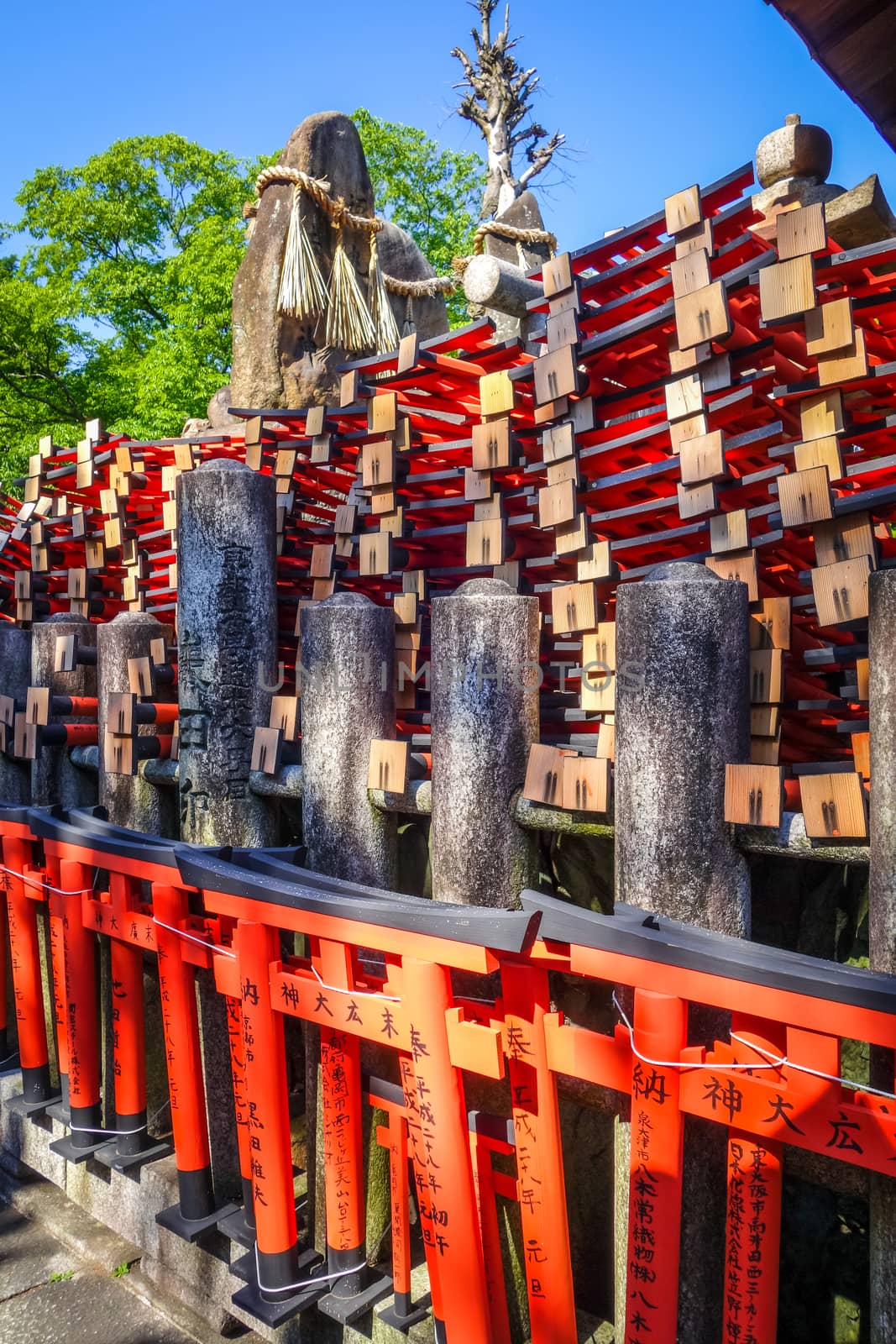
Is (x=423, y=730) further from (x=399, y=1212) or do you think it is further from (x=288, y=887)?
(x=399, y=1212)

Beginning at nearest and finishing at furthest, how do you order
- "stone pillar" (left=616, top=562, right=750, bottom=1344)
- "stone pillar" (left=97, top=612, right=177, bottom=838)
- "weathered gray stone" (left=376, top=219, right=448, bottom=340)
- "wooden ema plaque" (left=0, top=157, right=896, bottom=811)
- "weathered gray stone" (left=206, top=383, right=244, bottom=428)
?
Answer: "stone pillar" (left=616, top=562, right=750, bottom=1344) → "wooden ema plaque" (left=0, top=157, right=896, bottom=811) → "stone pillar" (left=97, top=612, right=177, bottom=838) → "weathered gray stone" (left=206, top=383, right=244, bottom=428) → "weathered gray stone" (left=376, top=219, right=448, bottom=340)

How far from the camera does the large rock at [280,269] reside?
23.6 ft

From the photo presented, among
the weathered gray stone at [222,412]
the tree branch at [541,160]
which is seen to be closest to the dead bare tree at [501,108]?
the tree branch at [541,160]

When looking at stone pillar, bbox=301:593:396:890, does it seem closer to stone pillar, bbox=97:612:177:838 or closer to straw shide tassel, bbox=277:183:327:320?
stone pillar, bbox=97:612:177:838

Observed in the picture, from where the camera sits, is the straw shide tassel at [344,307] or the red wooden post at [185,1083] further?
the straw shide tassel at [344,307]

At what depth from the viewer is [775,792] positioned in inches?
78.2

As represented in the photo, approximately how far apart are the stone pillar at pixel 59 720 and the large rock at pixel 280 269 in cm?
344

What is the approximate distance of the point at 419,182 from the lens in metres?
21.1

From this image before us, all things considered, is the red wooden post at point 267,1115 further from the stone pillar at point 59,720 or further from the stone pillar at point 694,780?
the stone pillar at point 59,720

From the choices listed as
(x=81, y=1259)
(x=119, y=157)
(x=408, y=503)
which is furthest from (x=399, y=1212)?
(x=119, y=157)

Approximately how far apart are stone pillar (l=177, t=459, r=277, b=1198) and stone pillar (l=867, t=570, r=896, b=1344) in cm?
212

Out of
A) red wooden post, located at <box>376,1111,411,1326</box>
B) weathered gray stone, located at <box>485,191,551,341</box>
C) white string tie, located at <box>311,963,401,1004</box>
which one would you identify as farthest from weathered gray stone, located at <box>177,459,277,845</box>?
weathered gray stone, located at <box>485,191,551,341</box>

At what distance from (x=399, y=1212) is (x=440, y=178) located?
22641 mm

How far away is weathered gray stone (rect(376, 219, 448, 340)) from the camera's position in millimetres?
11318
